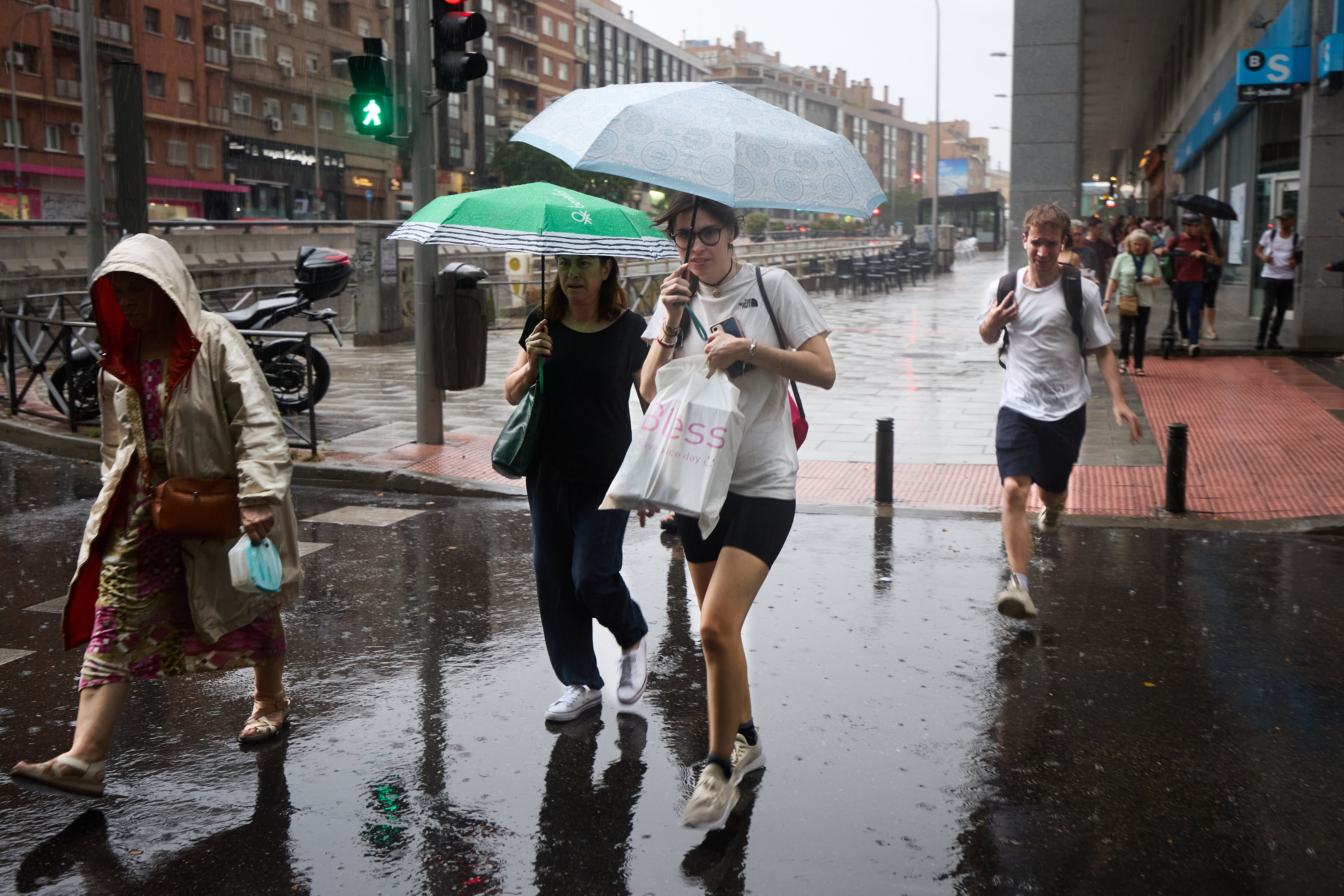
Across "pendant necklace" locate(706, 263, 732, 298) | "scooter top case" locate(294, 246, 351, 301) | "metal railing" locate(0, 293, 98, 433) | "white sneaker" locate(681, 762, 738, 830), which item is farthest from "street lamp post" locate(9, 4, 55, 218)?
"white sneaker" locate(681, 762, 738, 830)

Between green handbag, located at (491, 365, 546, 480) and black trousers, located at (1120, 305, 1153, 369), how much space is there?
11.9 meters

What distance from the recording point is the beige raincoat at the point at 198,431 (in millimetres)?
3625

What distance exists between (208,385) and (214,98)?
58.5m

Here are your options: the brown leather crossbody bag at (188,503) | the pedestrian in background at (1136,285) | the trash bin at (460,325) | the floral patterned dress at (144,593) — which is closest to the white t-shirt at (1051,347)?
the brown leather crossbody bag at (188,503)

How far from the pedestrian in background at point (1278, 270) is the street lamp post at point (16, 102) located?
3762cm

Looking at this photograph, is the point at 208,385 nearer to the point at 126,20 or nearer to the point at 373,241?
the point at 373,241

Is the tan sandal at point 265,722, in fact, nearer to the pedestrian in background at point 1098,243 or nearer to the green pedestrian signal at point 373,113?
the green pedestrian signal at point 373,113

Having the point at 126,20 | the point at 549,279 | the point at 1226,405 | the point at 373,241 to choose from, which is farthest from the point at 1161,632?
the point at 126,20

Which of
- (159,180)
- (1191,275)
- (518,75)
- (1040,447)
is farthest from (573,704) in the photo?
(518,75)

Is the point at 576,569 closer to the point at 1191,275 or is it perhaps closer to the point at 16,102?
the point at 1191,275

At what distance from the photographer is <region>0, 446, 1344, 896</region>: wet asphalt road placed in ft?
10.7

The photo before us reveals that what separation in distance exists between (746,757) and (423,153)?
745 centimetres

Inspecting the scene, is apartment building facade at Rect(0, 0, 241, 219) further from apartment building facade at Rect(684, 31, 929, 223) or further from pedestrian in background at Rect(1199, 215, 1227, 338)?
apartment building facade at Rect(684, 31, 929, 223)

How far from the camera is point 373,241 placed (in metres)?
19.4
